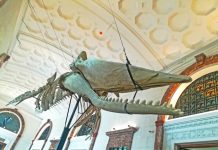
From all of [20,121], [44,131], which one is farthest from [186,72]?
[20,121]

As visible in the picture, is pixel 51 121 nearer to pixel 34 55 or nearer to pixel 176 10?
pixel 34 55

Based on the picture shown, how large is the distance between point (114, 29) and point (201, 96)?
11.0 ft

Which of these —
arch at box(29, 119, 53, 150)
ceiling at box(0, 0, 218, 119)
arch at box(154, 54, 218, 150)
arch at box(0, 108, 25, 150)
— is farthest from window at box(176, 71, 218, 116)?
A: arch at box(0, 108, 25, 150)

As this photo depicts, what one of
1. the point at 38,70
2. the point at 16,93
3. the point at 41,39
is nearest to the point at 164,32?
the point at 41,39

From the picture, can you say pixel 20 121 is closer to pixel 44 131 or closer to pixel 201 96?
pixel 44 131

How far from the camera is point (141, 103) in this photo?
194cm

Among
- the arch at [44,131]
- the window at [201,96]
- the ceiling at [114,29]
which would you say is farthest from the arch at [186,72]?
the arch at [44,131]

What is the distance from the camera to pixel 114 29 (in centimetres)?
713

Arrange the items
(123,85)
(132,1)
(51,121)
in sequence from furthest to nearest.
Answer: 1. (51,121)
2. (132,1)
3. (123,85)

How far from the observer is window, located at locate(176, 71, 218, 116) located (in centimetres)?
535

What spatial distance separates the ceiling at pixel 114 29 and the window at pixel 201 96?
991 millimetres

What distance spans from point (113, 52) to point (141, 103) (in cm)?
598

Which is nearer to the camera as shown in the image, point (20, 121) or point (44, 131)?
point (44, 131)

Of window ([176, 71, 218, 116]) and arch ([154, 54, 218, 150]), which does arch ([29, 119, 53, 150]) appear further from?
window ([176, 71, 218, 116])
